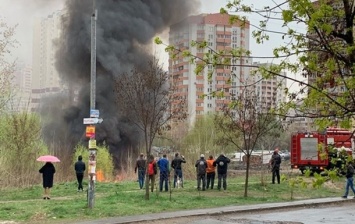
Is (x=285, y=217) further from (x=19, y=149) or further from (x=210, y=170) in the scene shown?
(x=19, y=149)

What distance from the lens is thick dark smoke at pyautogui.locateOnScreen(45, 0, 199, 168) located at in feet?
147

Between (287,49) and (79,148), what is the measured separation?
24.5m

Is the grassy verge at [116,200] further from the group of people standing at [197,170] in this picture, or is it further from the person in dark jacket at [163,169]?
the person in dark jacket at [163,169]

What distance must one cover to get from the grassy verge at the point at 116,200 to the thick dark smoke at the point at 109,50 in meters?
21.9

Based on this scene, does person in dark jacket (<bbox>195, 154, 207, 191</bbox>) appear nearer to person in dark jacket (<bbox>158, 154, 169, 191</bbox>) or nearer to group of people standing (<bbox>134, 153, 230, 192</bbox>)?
group of people standing (<bbox>134, 153, 230, 192</bbox>)

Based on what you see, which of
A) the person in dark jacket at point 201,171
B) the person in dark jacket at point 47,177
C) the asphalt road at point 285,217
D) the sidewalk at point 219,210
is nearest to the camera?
the sidewalk at point 219,210

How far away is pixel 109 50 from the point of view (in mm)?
45000

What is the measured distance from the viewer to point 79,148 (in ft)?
95.3

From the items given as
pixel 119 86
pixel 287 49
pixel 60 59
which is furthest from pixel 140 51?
pixel 287 49

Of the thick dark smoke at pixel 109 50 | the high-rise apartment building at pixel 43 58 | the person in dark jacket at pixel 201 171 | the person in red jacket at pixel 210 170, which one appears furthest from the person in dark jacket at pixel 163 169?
the high-rise apartment building at pixel 43 58

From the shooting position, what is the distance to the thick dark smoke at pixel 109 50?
44812mm

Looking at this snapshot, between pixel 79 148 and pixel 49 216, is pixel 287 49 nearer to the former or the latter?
pixel 49 216

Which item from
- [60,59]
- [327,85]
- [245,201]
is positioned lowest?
[245,201]

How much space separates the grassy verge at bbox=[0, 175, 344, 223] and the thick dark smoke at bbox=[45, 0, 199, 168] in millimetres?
21884
